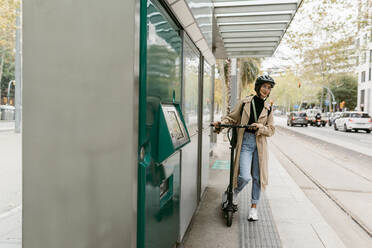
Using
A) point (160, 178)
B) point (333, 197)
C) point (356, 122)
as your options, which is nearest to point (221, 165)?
point (333, 197)

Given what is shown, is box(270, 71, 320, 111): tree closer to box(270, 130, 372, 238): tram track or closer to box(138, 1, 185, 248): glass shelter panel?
box(270, 130, 372, 238): tram track

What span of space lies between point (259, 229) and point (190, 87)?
1.97 meters

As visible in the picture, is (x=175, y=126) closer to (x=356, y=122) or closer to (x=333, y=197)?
Answer: (x=333, y=197)

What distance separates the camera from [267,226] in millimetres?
3832

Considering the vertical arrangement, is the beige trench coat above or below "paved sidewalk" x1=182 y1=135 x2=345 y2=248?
above

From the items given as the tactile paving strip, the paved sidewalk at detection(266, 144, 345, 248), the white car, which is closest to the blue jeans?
the tactile paving strip

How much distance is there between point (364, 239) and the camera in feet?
11.9

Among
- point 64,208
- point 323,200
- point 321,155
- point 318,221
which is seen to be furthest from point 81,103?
point 321,155

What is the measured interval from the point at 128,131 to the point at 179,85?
3.76ft

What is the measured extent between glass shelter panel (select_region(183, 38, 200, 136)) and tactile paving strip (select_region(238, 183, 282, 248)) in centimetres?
137

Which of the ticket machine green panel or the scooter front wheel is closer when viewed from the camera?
the ticket machine green panel

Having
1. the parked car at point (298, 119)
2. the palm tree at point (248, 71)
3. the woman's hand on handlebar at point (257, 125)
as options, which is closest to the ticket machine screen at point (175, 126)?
the woman's hand on handlebar at point (257, 125)

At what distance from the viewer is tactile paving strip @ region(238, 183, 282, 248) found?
130 inches

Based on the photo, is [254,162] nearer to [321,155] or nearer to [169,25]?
[169,25]
